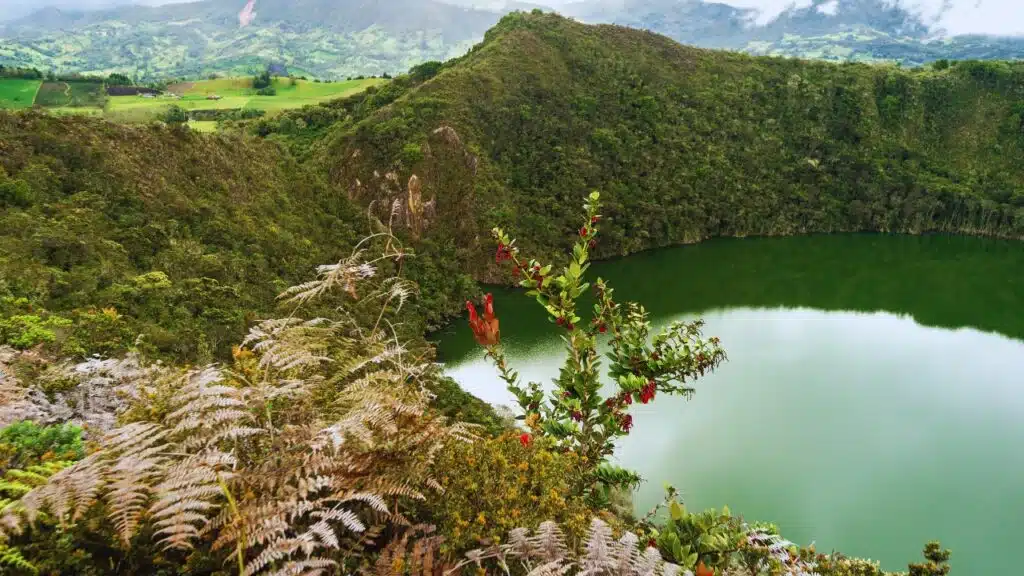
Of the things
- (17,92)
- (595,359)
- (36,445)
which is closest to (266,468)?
(36,445)

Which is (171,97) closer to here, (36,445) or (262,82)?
(262,82)

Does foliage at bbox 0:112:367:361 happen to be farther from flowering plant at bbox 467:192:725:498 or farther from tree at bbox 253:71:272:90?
tree at bbox 253:71:272:90

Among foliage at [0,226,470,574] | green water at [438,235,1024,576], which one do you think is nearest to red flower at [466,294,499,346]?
foliage at [0,226,470,574]

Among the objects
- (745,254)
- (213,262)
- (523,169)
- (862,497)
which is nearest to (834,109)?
(745,254)

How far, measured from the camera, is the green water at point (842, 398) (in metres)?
16.2

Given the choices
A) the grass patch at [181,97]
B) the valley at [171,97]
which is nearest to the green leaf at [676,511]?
the valley at [171,97]

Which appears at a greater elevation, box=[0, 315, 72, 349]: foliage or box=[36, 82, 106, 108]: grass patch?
box=[36, 82, 106, 108]: grass patch

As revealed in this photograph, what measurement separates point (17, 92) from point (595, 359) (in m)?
50.2

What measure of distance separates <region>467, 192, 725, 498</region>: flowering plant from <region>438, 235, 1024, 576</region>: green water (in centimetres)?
1410

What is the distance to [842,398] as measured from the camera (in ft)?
74.4

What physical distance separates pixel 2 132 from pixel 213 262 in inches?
321

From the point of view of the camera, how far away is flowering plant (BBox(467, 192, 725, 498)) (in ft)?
10.5

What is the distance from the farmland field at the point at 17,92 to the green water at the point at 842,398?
105 ft

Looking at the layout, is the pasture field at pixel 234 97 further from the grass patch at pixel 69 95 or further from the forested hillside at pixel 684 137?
the forested hillside at pixel 684 137
